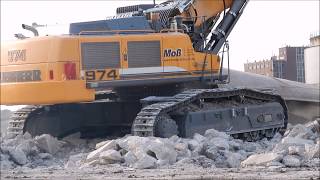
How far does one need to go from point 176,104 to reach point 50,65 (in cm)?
237

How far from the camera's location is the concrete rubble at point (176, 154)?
929 cm

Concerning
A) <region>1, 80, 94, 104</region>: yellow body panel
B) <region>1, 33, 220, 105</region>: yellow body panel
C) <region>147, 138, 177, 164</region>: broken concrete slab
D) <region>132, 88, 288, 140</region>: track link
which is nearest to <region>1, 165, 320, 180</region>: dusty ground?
<region>147, 138, 177, 164</region>: broken concrete slab

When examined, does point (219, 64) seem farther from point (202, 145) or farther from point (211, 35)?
point (202, 145)

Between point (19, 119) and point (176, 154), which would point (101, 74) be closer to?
point (176, 154)

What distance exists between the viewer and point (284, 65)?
84.2ft

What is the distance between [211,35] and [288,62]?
1330cm

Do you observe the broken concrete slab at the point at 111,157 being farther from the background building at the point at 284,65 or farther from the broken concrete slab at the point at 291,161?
the background building at the point at 284,65

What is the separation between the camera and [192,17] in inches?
536

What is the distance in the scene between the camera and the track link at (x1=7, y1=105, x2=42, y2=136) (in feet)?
46.9

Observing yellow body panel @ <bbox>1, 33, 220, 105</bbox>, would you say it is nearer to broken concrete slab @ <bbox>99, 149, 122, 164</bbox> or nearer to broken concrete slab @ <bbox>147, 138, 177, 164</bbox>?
broken concrete slab @ <bbox>99, 149, 122, 164</bbox>

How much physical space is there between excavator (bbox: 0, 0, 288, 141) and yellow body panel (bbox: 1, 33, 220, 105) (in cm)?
2

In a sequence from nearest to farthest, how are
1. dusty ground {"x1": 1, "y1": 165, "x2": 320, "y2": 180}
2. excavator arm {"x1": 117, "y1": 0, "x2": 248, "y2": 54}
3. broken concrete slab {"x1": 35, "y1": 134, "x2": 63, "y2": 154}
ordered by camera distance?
dusty ground {"x1": 1, "y1": 165, "x2": 320, "y2": 180}, broken concrete slab {"x1": 35, "y1": 134, "x2": 63, "y2": 154}, excavator arm {"x1": 117, "y1": 0, "x2": 248, "y2": 54}

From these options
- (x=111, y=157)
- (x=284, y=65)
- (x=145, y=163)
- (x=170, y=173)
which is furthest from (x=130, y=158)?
(x=284, y=65)

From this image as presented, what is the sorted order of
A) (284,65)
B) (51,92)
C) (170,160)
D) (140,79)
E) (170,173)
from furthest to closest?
(284,65) → (140,79) → (51,92) → (170,160) → (170,173)
